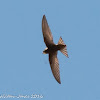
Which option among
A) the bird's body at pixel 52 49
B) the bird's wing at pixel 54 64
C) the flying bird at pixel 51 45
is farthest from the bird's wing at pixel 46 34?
the bird's wing at pixel 54 64

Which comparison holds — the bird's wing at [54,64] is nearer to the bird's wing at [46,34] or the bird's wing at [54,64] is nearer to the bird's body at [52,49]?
the bird's body at [52,49]

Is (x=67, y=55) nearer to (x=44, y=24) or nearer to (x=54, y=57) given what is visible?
(x=54, y=57)

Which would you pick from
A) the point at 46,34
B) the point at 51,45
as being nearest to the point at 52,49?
the point at 51,45

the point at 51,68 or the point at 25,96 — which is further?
the point at 51,68

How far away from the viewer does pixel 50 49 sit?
27.9ft

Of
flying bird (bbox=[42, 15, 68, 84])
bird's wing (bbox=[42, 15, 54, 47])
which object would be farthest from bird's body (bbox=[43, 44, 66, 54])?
bird's wing (bbox=[42, 15, 54, 47])

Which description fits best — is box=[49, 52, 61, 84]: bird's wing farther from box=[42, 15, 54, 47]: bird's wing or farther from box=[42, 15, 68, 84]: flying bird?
box=[42, 15, 54, 47]: bird's wing

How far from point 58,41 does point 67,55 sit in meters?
0.46

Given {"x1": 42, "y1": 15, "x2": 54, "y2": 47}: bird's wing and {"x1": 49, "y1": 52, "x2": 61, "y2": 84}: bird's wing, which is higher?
{"x1": 42, "y1": 15, "x2": 54, "y2": 47}: bird's wing

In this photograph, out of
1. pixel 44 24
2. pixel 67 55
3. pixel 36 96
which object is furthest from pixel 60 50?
pixel 36 96

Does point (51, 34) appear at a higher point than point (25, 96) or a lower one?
higher

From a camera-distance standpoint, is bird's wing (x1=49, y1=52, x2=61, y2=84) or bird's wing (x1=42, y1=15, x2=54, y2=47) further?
bird's wing (x1=49, y1=52, x2=61, y2=84)

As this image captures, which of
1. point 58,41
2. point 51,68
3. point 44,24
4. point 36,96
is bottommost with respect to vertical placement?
point 36,96

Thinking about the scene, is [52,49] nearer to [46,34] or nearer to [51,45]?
[51,45]
